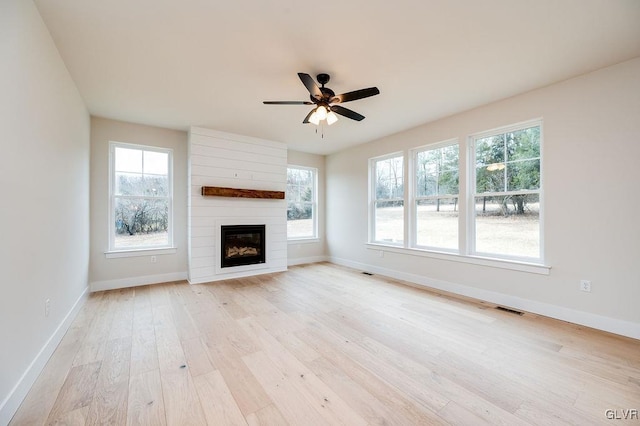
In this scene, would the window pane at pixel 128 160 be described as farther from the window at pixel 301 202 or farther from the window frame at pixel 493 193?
the window frame at pixel 493 193

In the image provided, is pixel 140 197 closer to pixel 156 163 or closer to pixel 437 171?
pixel 156 163

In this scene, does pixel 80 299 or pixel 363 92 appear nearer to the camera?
pixel 363 92

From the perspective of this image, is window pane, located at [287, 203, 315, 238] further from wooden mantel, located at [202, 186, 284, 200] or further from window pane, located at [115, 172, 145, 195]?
window pane, located at [115, 172, 145, 195]

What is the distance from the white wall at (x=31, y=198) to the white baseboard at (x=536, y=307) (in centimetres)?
453

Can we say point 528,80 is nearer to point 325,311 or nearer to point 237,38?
point 237,38

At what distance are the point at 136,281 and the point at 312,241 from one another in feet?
11.6

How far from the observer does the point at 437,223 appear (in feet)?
14.2

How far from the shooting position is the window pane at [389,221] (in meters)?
4.93

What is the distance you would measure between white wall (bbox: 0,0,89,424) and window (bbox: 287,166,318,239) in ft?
12.5

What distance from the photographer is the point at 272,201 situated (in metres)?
5.40

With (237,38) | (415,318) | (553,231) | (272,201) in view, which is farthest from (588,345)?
(272,201)

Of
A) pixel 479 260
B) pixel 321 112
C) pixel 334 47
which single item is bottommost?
pixel 479 260

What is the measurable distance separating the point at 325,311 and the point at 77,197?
3.36m

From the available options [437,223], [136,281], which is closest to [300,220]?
[437,223]
